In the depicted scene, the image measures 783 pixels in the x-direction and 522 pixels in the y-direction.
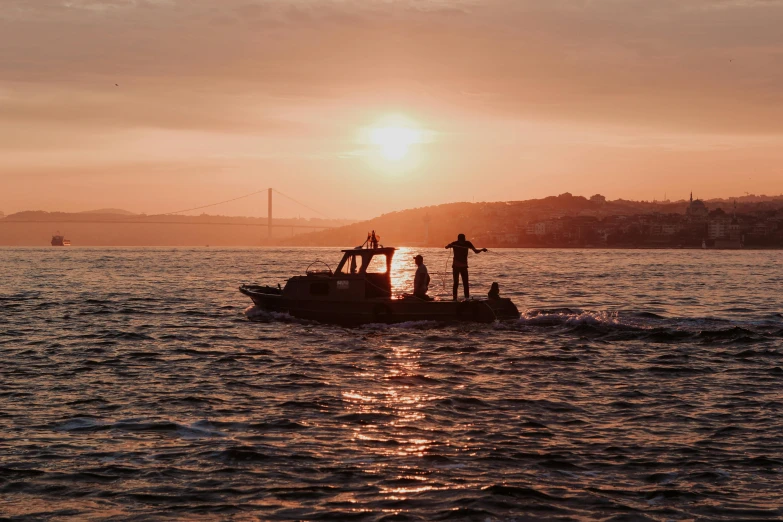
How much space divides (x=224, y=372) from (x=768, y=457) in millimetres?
12593

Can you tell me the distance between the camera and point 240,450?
12578 millimetres

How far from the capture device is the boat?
2886 centimetres

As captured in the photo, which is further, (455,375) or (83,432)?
(455,375)

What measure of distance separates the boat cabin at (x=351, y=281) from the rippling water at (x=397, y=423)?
6.16 feet

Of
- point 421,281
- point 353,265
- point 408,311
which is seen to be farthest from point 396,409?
point 353,265

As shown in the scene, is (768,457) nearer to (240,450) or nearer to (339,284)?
(240,450)

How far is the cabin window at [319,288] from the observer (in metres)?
30.1

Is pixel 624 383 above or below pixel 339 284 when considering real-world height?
below

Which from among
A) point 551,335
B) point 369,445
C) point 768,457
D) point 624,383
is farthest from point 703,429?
point 551,335

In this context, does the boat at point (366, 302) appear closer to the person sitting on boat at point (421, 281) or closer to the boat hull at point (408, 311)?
the boat hull at point (408, 311)

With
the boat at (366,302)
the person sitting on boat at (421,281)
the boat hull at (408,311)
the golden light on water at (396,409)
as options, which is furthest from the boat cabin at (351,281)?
the golden light on water at (396,409)

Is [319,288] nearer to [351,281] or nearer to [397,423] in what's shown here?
[351,281]

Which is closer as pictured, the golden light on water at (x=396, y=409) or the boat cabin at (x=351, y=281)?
the golden light on water at (x=396, y=409)

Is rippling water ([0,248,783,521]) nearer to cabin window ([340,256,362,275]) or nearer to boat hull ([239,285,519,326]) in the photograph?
boat hull ([239,285,519,326])
